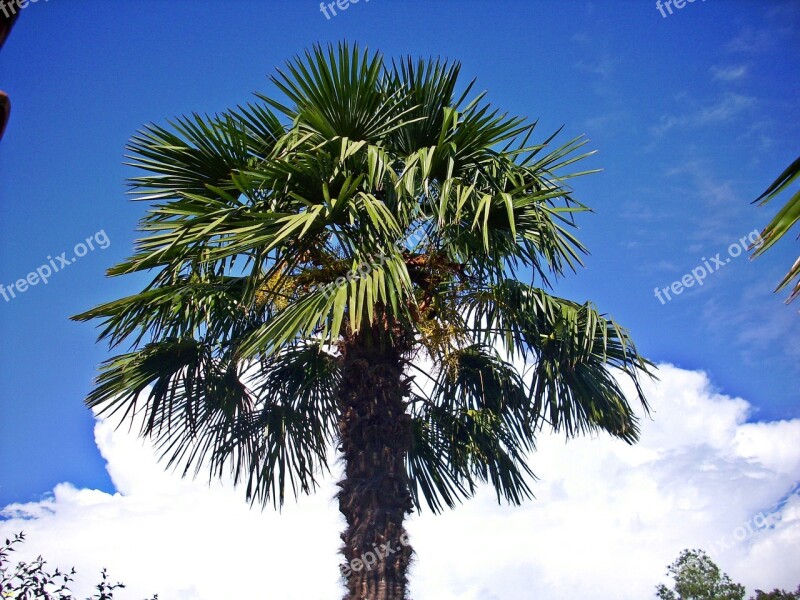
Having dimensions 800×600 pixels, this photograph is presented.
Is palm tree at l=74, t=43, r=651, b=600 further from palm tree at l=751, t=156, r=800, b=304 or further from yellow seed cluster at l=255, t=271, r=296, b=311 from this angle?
palm tree at l=751, t=156, r=800, b=304

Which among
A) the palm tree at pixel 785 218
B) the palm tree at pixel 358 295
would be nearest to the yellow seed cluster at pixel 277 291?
the palm tree at pixel 358 295

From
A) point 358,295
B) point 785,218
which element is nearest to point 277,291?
point 358,295

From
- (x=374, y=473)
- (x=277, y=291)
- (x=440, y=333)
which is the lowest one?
(x=374, y=473)

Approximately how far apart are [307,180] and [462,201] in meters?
1.36

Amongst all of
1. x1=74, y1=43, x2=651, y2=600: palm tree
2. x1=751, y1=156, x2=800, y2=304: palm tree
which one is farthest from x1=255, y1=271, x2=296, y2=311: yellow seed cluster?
x1=751, y1=156, x2=800, y2=304: palm tree

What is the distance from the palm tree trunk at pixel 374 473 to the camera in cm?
583

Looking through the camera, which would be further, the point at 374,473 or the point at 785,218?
the point at 374,473

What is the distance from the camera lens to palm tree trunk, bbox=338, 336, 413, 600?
5828mm

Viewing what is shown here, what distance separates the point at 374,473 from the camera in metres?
6.11

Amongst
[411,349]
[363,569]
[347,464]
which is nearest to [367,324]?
[411,349]

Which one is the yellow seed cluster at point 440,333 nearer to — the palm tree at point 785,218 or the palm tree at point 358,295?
the palm tree at point 358,295

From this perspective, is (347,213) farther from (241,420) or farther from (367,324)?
(241,420)

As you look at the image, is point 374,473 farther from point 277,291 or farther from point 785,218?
point 785,218

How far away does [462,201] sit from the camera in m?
6.05
